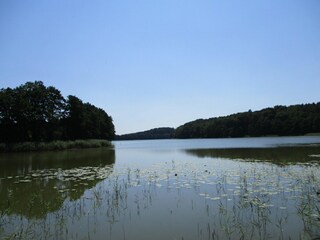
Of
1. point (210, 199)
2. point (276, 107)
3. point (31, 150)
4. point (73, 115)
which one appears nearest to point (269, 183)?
point (210, 199)

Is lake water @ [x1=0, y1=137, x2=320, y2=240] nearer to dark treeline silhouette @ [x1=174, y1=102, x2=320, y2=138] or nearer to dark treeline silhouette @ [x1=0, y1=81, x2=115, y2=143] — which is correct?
dark treeline silhouette @ [x1=0, y1=81, x2=115, y2=143]

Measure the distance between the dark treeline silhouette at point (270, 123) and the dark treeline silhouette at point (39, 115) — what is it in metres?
81.5

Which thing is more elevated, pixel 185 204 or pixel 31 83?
pixel 31 83

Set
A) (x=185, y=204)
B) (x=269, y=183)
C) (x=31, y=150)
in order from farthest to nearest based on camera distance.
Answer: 1. (x=31, y=150)
2. (x=269, y=183)
3. (x=185, y=204)

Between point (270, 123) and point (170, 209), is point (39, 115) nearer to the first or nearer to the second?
point (170, 209)

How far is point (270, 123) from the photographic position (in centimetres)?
13525

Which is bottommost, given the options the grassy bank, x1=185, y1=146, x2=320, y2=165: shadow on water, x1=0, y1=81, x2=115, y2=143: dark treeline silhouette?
x1=185, y1=146, x2=320, y2=165: shadow on water

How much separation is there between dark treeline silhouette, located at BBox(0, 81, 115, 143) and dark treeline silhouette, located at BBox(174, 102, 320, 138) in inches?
3210

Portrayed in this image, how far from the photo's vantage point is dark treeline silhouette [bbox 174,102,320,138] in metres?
120

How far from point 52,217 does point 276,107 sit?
146730 mm

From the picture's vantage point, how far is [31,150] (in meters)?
56.3

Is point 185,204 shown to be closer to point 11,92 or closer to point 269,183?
point 269,183

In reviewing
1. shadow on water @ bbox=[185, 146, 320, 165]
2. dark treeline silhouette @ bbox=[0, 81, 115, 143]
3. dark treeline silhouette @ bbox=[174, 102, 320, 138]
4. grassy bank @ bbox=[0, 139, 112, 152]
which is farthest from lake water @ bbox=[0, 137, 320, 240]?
dark treeline silhouette @ bbox=[174, 102, 320, 138]

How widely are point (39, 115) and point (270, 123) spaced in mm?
100311
